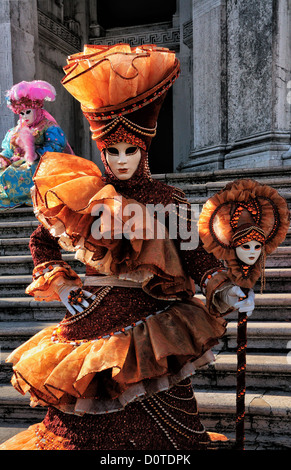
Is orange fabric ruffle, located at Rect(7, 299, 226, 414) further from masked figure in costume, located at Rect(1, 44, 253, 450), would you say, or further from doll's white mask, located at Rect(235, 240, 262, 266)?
Result: doll's white mask, located at Rect(235, 240, 262, 266)

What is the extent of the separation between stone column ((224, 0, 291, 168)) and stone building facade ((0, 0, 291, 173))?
0.01m

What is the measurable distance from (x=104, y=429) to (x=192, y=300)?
639 mm

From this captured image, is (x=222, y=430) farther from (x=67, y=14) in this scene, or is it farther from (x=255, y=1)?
(x=67, y=14)

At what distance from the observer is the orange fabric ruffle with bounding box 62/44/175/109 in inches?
68.2

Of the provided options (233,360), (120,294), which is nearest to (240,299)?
(120,294)

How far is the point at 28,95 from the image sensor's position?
5.57 meters

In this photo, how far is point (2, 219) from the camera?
5836 mm

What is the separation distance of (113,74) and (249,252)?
0.88 meters

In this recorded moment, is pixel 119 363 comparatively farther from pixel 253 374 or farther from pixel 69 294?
pixel 253 374

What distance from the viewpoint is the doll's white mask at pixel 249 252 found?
1600 mm

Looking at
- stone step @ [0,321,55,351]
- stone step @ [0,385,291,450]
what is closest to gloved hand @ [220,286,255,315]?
stone step @ [0,385,291,450]

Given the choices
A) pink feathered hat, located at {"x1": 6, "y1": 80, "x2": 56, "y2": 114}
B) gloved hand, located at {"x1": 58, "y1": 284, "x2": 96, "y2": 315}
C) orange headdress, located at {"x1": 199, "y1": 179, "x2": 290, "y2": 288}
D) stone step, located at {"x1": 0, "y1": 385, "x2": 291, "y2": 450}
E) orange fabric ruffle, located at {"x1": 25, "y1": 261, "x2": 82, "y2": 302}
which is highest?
pink feathered hat, located at {"x1": 6, "y1": 80, "x2": 56, "y2": 114}

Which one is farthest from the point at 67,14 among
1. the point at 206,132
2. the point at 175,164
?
the point at 206,132

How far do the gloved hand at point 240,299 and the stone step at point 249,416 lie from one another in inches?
51.4
